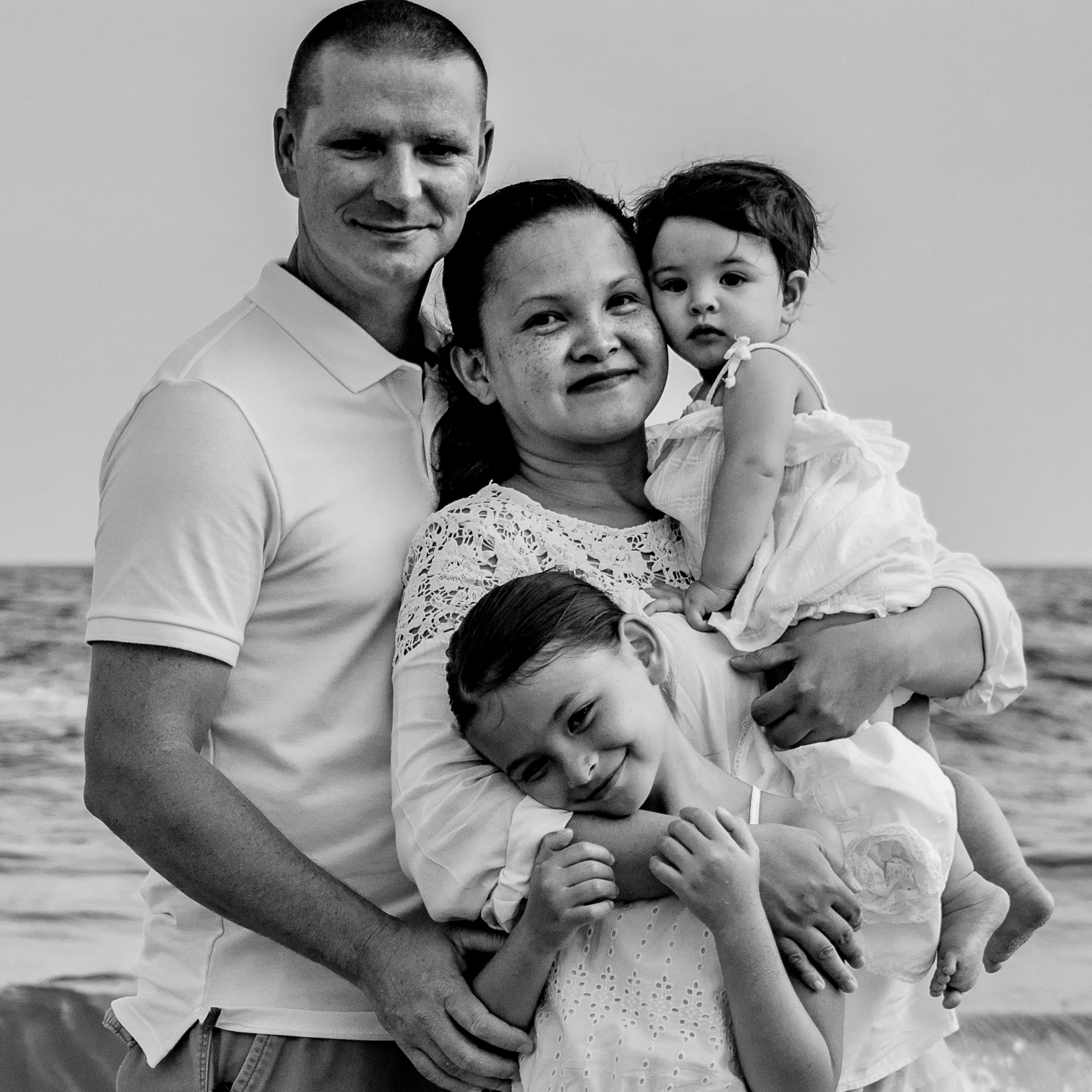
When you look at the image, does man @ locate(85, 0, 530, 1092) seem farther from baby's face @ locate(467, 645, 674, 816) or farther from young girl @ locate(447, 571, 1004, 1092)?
baby's face @ locate(467, 645, 674, 816)

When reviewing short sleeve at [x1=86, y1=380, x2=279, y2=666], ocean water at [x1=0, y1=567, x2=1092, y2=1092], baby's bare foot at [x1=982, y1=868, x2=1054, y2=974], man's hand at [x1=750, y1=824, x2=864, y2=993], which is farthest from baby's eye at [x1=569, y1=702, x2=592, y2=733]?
ocean water at [x1=0, y1=567, x2=1092, y2=1092]

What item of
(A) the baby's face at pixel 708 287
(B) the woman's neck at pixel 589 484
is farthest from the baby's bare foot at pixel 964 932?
(A) the baby's face at pixel 708 287

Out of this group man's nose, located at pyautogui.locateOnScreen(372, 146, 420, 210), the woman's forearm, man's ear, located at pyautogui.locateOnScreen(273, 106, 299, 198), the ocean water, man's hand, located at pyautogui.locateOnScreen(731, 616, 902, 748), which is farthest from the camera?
the ocean water

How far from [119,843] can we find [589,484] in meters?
5.87

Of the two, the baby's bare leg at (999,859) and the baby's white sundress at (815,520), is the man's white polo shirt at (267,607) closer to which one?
the baby's white sundress at (815,520)

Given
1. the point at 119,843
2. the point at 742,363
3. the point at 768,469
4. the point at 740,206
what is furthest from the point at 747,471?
the point at 119,843

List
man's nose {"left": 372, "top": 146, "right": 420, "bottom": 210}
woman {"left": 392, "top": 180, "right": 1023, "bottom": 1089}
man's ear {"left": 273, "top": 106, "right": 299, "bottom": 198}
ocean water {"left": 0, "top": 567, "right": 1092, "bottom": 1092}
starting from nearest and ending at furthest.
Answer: woman {"left": 392, "top": 180, "right": 1023, "bottom": 1089}, man's nose {"left": 372, "top": 146, "right": 420, "bottom": 210}, man's ear {"left": 273, "top": 106, "right": 299, "bottom": 198}, ocean water {"left": 0, "top": 567, "right": 1092, "bottom": 1092}

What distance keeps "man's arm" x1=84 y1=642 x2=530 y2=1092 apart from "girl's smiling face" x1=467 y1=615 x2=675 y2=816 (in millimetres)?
264

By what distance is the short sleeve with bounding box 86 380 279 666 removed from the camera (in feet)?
5.51

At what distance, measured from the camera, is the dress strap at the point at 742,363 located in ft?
6.24

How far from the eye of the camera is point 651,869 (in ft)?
5.03

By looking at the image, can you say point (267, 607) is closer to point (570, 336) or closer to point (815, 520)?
point (570, 336)

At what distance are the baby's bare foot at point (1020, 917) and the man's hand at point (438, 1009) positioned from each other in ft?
2.23

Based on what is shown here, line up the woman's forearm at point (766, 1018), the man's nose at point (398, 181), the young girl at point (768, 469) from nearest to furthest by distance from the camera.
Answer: the woman's forearm at point (766, 1018) < the young girl at point (768, 469) < the man's nose at point (398, 181)
